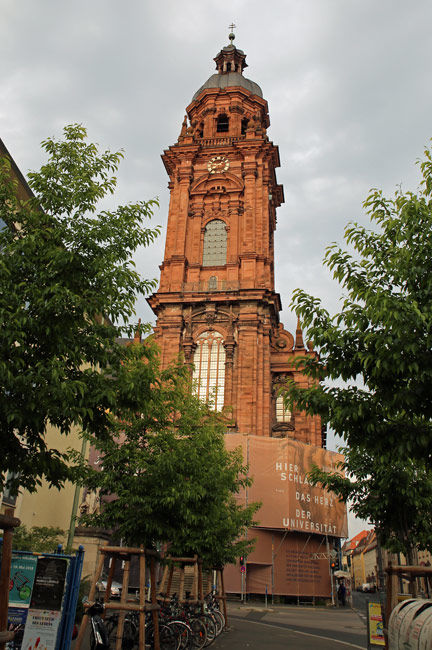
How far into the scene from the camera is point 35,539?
68.5 feet

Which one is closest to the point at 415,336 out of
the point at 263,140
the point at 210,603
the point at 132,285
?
the point at 132,285

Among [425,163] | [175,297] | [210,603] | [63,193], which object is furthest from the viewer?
[175,297]

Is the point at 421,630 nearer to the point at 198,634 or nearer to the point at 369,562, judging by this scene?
the point at 198,634

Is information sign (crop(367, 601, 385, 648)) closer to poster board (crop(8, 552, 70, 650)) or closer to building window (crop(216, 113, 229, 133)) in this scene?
poster board (crop(8, 552, 70, 650))

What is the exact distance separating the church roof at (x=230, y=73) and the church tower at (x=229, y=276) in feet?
12.4

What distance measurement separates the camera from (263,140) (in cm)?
4903

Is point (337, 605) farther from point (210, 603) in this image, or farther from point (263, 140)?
point (263, 140)

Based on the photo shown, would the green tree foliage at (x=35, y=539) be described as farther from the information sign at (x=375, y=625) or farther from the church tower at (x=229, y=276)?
the church tower at (x=229, y=276)

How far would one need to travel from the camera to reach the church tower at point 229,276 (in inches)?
1572

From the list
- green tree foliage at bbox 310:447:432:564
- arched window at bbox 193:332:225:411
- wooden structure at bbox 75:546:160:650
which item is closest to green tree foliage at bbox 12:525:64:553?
wooden structure at bbox 75:546:160:650

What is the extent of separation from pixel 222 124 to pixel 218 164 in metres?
8.83

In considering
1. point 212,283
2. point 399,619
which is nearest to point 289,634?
point 399,619

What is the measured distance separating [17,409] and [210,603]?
44.2 feet

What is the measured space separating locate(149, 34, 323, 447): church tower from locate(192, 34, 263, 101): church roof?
3.79 metres
